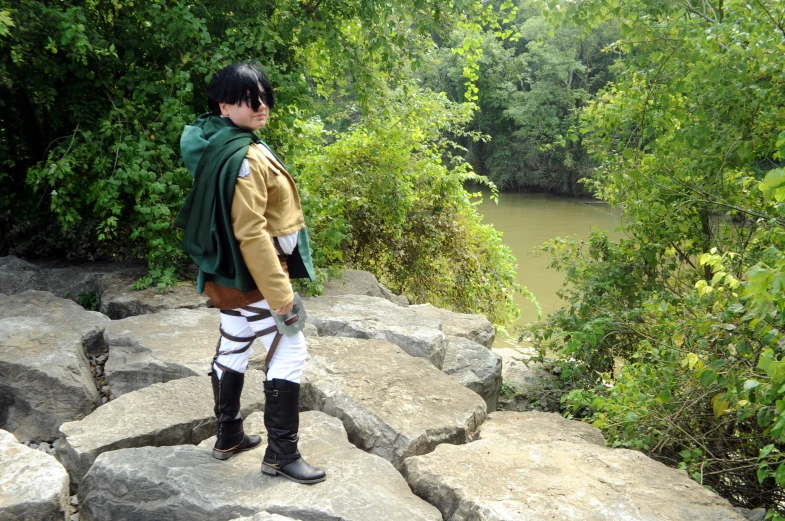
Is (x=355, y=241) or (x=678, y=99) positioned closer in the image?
(x=678, y=99)

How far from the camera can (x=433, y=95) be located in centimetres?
903

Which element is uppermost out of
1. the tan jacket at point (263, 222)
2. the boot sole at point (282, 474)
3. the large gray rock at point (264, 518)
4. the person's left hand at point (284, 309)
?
the tan jacket at point (263, 222)

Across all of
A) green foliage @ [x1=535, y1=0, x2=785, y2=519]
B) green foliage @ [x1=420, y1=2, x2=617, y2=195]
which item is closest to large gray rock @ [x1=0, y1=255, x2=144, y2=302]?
green foliage @ [x1=535, y1=0, x2=785, y2=519]

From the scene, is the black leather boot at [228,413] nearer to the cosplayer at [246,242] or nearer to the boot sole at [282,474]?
the cosplayer at [246,242]

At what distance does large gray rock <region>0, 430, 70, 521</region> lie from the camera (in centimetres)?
240

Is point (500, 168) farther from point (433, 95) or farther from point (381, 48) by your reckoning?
point (381, 48)

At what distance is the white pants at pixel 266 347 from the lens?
2658 mm

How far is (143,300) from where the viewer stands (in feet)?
16.5

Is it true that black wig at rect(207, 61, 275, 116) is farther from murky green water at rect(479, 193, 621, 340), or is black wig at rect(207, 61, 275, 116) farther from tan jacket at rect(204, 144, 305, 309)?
murky green water at rect(479, 193, 621, 340)

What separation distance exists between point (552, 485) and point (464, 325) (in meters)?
3.03

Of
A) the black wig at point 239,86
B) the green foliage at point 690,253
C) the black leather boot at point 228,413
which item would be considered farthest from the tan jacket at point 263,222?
the green foliage at point 690,253

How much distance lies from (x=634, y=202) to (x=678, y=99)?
911mm

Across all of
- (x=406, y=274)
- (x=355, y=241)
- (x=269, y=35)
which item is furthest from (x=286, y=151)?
(x=406, y=274)

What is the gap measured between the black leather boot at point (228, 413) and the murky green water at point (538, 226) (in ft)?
26.2
